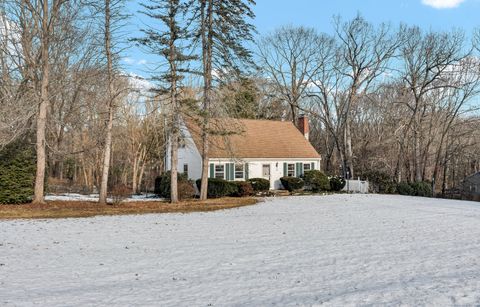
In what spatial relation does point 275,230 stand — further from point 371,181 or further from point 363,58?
point 363,58

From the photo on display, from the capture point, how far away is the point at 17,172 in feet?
61.7

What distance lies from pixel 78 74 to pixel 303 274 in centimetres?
2040

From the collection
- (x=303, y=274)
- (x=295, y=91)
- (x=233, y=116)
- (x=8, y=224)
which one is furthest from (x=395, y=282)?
(x=295, y=91)

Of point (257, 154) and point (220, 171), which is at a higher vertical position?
point (257, 154)

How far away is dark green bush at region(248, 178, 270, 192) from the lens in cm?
2680

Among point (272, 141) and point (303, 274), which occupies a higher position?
point (272, 141)

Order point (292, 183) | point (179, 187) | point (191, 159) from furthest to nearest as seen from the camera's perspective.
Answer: point (292, 183) → point (191, 159) → point (179, 187)

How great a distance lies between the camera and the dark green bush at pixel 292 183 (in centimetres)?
2819

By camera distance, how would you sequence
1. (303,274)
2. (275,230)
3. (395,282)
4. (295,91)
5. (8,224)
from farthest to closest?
(295,91)
(8,224)
(275,230)
(303,274)
(395,282)

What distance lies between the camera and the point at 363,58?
35.9 meters

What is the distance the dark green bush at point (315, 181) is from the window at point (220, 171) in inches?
239

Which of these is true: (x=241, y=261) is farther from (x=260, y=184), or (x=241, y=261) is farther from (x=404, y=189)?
(x=404, y=189)

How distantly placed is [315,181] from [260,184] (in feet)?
13.9

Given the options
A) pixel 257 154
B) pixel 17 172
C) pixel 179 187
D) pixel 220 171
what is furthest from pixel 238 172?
pixel 17 172
